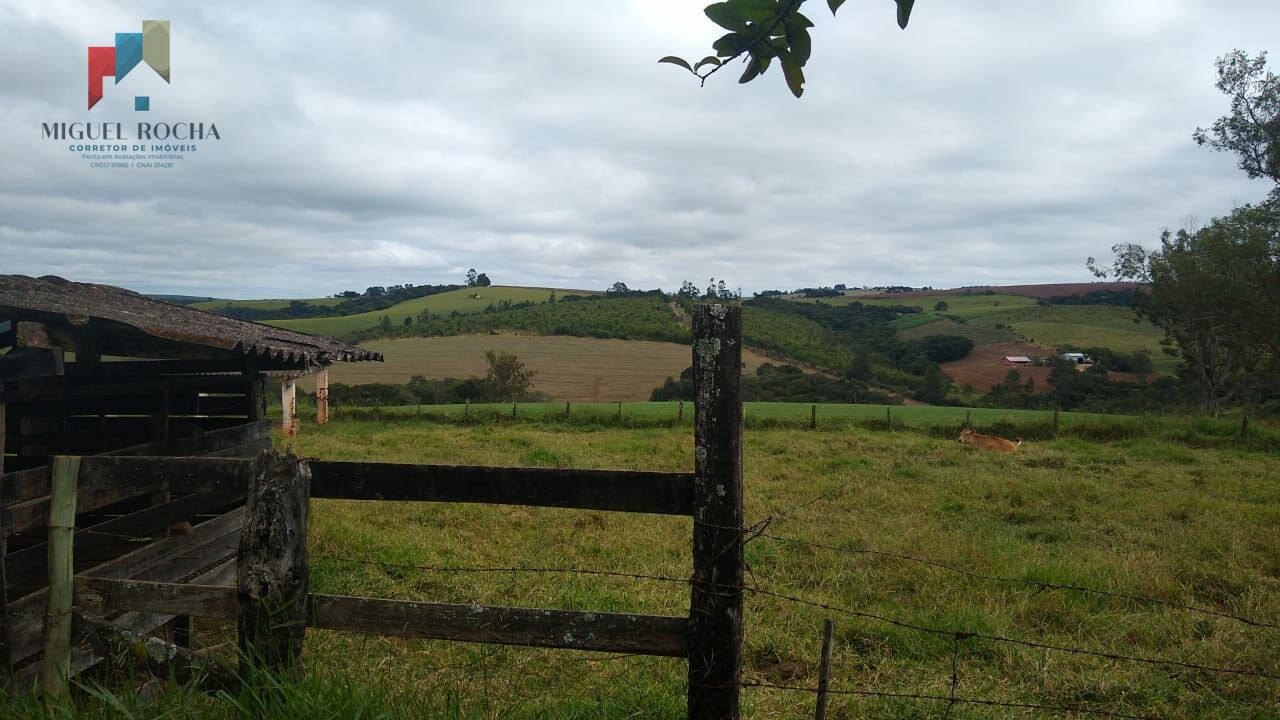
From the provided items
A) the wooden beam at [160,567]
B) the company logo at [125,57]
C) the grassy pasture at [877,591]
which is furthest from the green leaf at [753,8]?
the company logo at [125,57]

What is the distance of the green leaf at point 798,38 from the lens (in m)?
1.77

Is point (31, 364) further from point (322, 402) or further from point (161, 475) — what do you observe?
point (322, 402)

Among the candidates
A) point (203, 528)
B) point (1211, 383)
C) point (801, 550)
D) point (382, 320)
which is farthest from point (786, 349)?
point (203, 528)

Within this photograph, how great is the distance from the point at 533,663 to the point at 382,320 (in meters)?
78.2

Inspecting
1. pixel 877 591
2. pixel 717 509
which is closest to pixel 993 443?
pixel 877 591

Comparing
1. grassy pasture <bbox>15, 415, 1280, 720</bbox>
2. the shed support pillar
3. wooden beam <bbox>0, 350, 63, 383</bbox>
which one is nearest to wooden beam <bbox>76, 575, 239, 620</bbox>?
grassy pasture <bbox>15, 415, 1280, 720</bbox>

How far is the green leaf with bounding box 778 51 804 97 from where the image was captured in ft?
6.15

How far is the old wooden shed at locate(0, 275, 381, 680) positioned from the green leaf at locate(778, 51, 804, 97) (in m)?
3.76

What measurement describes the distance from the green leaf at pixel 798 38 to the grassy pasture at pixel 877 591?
2.73 metres

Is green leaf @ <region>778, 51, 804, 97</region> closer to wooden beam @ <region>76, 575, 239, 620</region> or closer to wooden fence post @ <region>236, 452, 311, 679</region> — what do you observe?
wooden fence post @ <region>236, 452, 311, 679</region>

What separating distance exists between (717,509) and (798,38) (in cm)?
170

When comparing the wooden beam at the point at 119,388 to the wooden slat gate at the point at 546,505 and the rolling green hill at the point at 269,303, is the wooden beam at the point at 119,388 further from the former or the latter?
the rolling green hill at the point at 269,303

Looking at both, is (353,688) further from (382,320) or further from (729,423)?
(382,320)

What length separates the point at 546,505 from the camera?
2756 millimetres
